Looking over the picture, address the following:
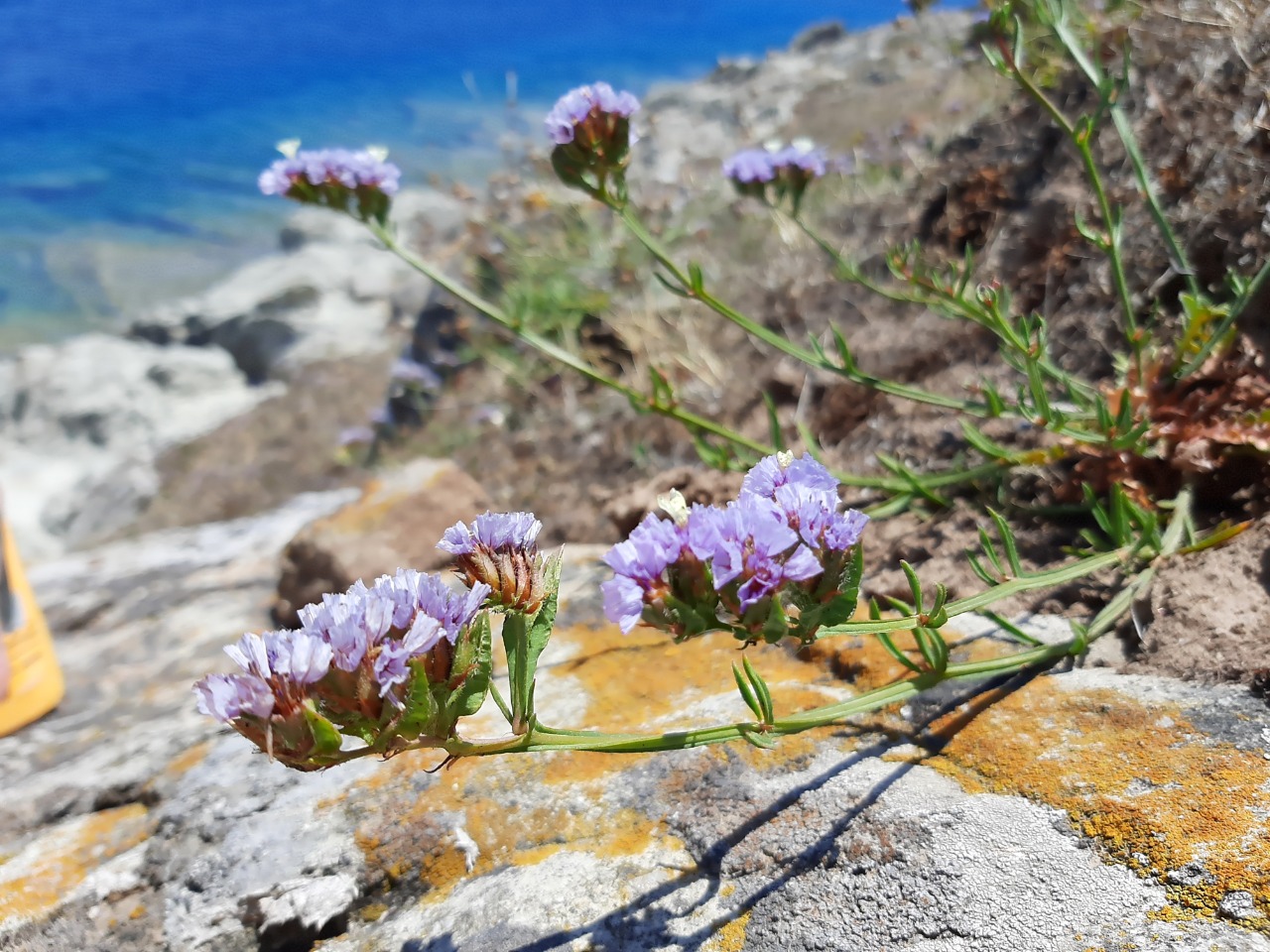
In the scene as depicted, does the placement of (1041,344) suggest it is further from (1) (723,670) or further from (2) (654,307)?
(2) (654,307)

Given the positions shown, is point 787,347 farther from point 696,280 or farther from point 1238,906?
point 1238,906

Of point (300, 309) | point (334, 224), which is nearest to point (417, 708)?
point (300, 309)

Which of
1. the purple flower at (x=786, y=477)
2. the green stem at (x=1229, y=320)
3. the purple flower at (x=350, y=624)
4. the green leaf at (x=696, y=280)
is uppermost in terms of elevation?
the green leaf at (x=696, y=280)

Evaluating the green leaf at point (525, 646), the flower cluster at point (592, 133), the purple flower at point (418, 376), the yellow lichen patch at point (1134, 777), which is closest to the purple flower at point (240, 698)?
the green leaf at point (525, 646)

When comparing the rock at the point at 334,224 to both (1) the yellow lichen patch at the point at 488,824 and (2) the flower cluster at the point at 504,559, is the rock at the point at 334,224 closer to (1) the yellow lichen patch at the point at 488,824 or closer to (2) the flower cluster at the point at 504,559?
(1) the yellow lichen patch at the point at 488,824

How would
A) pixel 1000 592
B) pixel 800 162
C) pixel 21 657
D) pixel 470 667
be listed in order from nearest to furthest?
1. pixel 470 667
2. pixel 1000 592
3. pixel 800 162
4. pixel 21 657

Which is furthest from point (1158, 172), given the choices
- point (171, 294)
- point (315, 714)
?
point (171, 294)

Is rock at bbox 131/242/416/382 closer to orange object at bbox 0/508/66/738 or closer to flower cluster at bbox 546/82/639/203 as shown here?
orange object at bbox 0/508/66/738
